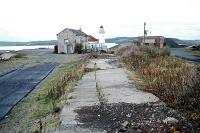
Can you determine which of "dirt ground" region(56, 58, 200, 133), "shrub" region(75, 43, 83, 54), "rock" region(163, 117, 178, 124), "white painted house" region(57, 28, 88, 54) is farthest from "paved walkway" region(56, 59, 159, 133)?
"white painted house" region(57, 28, 88, 54)

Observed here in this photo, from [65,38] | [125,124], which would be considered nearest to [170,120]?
[125,124]

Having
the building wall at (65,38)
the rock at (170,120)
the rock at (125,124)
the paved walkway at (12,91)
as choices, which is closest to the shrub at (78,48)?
the building wall at (65,38)

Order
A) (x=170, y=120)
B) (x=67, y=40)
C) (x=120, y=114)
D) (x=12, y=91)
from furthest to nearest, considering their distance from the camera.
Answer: (x=67, y=40), (x=12, y=91), (x=120, y=114), (x=170, y=120)

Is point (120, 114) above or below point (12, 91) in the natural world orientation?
above

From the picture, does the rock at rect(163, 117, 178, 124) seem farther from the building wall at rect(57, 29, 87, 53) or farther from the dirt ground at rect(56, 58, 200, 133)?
the building wall at rect(57, 29, 87, 53)

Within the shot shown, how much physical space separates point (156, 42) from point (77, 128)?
3331 inches

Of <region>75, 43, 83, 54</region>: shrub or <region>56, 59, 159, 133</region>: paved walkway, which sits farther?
<region>75, 43, 83, 54</region>: shrub

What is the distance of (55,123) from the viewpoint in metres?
11.2

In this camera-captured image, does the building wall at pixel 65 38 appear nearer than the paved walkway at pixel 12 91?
No

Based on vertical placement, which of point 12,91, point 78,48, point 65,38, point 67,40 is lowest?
point 78,48

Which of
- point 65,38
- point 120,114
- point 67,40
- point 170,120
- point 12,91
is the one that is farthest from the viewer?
point 65,38

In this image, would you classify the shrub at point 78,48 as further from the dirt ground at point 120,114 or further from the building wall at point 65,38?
the dirt ground at point 120,114

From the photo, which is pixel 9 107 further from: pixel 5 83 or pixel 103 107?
pixel 5 83

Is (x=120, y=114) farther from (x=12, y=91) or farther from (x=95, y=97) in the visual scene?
(x=12, y=91)
